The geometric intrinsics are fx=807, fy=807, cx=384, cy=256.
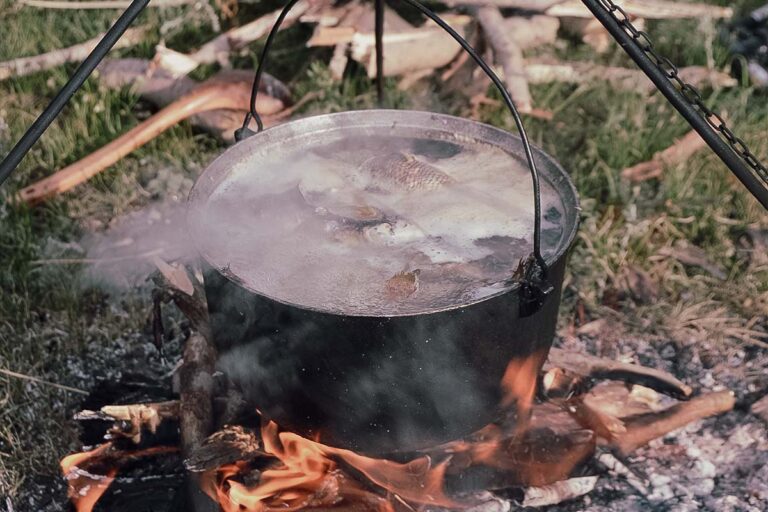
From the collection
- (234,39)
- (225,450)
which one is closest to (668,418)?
(225,450)

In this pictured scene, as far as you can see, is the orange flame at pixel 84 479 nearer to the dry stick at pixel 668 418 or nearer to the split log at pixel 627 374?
the split log at pixel 627 374

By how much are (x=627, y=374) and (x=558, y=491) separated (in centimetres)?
63

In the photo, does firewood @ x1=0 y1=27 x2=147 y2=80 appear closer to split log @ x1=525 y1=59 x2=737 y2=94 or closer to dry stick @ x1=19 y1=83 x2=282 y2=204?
dry stick @ x1=19 y1=83 x2=282 y2=204

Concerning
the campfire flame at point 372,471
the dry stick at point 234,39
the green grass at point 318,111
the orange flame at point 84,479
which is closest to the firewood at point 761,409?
the green grass at point 318,111

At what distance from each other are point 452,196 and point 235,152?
2.34 ft

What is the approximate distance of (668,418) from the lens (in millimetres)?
2877

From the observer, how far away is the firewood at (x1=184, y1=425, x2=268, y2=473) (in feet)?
7.85

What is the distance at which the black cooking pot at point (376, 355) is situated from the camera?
6.41ft

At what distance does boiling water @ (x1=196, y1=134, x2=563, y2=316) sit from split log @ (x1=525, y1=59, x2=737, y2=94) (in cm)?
232

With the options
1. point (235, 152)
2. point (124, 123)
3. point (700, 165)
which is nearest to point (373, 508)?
point (235, 152)

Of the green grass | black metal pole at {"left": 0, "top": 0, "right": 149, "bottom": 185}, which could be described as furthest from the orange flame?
black metal pole at {"left": 0, "top": 0, "right": 149, "bottom": 185}

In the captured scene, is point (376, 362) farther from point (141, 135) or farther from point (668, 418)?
point (141, 135)

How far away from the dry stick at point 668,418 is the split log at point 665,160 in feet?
4.61

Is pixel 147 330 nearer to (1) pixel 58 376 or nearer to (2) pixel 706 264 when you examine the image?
(1) pixel 58 376
